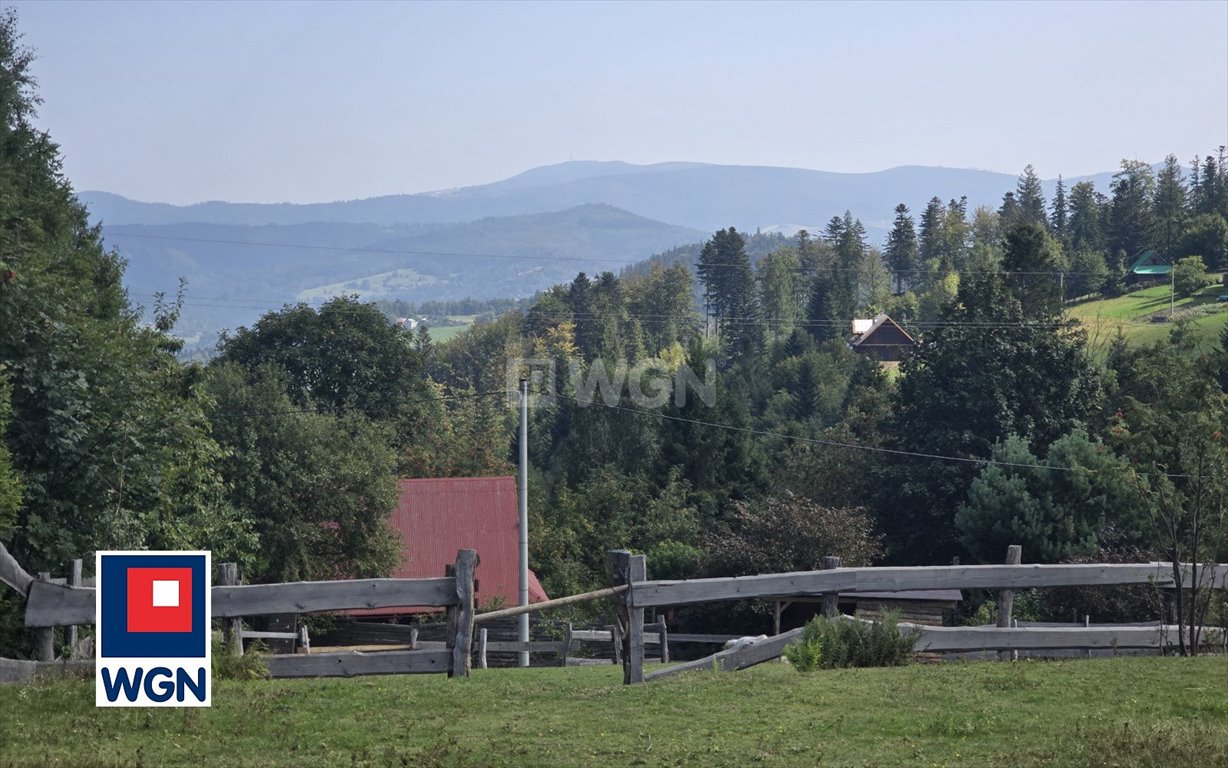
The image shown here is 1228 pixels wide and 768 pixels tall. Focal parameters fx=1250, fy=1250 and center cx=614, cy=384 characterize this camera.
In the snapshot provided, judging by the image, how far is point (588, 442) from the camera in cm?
6888

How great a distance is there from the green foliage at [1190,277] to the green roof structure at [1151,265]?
8.78m

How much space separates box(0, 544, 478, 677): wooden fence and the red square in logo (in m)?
0.28

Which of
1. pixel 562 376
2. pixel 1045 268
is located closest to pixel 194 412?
pixel 1045 268

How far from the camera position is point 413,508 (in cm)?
4384

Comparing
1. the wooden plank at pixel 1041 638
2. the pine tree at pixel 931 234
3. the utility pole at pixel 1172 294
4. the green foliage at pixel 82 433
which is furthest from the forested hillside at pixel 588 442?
the pine tree at pixel 931 234

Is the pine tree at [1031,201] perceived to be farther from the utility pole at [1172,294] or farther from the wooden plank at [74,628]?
the wooden plank at [74,628]

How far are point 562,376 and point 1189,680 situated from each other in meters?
94.3

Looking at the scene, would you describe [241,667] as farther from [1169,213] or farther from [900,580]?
[1169,213]

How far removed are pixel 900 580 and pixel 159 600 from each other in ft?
21.9

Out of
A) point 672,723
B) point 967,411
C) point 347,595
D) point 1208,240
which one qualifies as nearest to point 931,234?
point 1208,240

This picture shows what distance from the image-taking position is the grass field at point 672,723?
25.2 ft

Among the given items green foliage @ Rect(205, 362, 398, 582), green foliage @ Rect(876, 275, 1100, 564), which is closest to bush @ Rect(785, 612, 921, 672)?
green foliage @ Rect(205, 362, 398, 582)

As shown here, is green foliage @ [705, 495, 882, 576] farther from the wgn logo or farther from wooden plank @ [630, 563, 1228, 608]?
the wgn logo

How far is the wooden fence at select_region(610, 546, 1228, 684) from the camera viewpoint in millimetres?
10977
